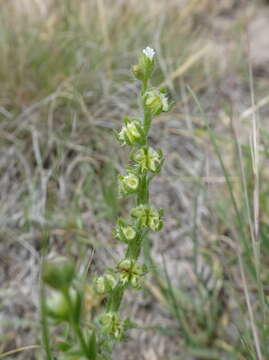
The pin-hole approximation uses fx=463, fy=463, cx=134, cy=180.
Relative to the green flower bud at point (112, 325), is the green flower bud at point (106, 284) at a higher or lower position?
higher

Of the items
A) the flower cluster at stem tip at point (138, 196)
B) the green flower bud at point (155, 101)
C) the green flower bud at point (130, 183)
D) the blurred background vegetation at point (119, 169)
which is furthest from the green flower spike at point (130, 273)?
the blurred background vegetation at point (119, 169)

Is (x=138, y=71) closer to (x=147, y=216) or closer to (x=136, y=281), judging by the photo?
(x=147, y=216)

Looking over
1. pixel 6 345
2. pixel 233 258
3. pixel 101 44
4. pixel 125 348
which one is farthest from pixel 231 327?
pixel 101 44

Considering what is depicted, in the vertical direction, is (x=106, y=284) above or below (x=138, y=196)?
below

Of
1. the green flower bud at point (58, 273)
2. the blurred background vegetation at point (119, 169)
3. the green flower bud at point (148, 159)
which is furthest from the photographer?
the blurred background vegetation at point (119, 169)

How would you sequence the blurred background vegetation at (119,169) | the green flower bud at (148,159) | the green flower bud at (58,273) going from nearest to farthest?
the green flower bud at (58,273) → the green flower bud at (148,159) → the blurred background vegetation at (119,169)

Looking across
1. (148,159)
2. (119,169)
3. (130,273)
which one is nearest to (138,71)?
(148,159)

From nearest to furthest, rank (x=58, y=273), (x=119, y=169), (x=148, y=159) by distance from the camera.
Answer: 1. (x=58, y=273)
2. (x=148, y=159)
3. (x=119, y=169)

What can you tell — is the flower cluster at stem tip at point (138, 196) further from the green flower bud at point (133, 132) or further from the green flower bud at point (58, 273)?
the green flower bud at point (58, 273)
